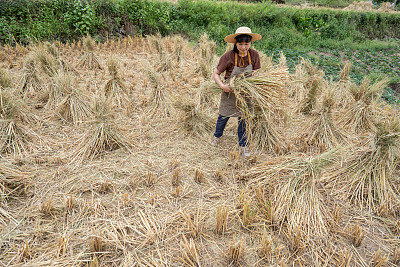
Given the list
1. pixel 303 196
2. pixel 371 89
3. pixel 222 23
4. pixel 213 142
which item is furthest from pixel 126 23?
pixel 303 196

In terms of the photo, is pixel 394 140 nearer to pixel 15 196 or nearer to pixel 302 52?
pixel 15 196

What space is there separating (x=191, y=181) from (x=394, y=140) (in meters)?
1.97

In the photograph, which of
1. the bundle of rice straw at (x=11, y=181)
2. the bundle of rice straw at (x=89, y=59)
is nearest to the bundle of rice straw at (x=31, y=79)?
the bundle of rice straw at (x=89, y=59)

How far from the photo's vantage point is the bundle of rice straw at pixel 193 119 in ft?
11.3

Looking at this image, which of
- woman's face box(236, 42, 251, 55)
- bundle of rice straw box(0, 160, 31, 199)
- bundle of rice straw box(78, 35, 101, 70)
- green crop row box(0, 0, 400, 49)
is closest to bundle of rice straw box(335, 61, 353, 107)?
woman's face box(236, 42, 251, 55)

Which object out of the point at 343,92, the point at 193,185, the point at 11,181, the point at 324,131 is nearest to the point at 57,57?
the point at 11,181

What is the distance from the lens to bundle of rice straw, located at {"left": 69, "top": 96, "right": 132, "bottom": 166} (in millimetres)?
2938

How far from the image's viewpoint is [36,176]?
8.48ft

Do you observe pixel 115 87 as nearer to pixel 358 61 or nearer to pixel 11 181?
pixel 11 181

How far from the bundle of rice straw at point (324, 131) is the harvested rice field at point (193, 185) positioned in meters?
0.01

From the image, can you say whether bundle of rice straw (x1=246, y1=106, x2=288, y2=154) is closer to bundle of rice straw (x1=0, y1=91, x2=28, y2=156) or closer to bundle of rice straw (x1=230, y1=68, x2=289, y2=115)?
bundle of rice straw (x1=230, y1=68, x2=289, y2=115)

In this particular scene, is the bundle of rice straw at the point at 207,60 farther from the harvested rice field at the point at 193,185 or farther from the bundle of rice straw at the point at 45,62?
the bundle of rice straw at the point at 45,62

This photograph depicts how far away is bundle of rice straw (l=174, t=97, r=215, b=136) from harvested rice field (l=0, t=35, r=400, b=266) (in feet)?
0.05

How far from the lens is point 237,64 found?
2.77 m
